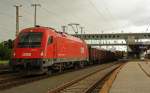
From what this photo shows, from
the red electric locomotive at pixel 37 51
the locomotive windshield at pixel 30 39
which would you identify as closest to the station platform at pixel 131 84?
the red electric locomotive at pixel 37 51

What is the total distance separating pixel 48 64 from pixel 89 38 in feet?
361

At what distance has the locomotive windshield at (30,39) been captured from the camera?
2492cm

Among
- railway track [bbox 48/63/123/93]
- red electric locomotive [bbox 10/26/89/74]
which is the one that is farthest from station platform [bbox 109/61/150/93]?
red electric locomotive [bbox 10/26/89/74]

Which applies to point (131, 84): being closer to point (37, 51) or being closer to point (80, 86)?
point (80, 86)

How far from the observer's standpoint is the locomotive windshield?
2492 cm

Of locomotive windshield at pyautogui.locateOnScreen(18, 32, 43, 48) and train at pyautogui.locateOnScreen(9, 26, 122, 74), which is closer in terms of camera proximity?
train at pyautogui.locateOnScreen(9, 26, 122, 74)

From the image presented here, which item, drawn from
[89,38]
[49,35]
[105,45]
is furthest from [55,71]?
[105,45]

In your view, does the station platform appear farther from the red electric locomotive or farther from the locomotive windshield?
the locomotive windshield

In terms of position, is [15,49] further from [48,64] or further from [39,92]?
[39,92]

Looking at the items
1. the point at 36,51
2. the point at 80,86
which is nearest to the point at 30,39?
the point at 36,51

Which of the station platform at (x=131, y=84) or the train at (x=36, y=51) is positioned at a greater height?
the train at (x=36, y=51)

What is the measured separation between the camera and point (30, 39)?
994 inches

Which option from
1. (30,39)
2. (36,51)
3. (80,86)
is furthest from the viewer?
(30,39)

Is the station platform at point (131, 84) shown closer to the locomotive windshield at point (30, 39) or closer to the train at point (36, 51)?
the train at point (36, 51)
